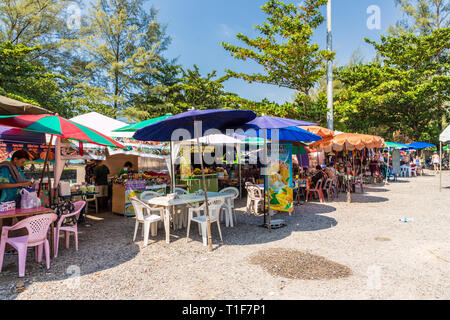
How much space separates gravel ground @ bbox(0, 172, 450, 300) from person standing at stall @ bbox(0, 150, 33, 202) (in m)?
1.08

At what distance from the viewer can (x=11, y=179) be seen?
467 centimetres

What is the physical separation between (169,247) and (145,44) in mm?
21414

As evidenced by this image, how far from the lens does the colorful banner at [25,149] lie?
8.85m

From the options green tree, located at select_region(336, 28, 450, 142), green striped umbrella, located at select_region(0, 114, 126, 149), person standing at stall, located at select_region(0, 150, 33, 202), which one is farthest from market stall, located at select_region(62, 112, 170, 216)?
green tree, located at select_region(336, 28, 450, 142)

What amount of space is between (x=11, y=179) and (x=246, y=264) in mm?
4201

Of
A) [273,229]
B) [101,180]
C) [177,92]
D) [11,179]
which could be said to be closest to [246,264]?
[273,229]

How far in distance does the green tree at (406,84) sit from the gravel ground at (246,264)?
1464cm

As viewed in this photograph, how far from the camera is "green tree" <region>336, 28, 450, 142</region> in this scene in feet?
68.0

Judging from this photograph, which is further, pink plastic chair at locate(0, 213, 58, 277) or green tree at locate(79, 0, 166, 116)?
green tree at locate(79, 0, 166, 116)

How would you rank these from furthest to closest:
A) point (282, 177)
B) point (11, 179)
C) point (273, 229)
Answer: point (282, 177) → point (273, 229) → point (11, 179)

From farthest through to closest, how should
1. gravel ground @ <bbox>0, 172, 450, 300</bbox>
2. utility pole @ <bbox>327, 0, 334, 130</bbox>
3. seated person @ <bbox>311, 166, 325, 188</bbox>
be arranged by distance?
utility pole @ <bbox>327, 0, 334, 130</bbox>, seated person @ <bbox>311, 166, 325, 188</bbox>, gravel ground @ <bbox>0, 172, 450, 300</bbox>

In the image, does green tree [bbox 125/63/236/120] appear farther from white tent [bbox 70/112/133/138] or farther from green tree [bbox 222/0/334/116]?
white tent [bbox 70/112/133/138]

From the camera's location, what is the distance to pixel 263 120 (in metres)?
5.80

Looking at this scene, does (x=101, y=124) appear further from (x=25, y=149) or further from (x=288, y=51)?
(x=288, y=51)
